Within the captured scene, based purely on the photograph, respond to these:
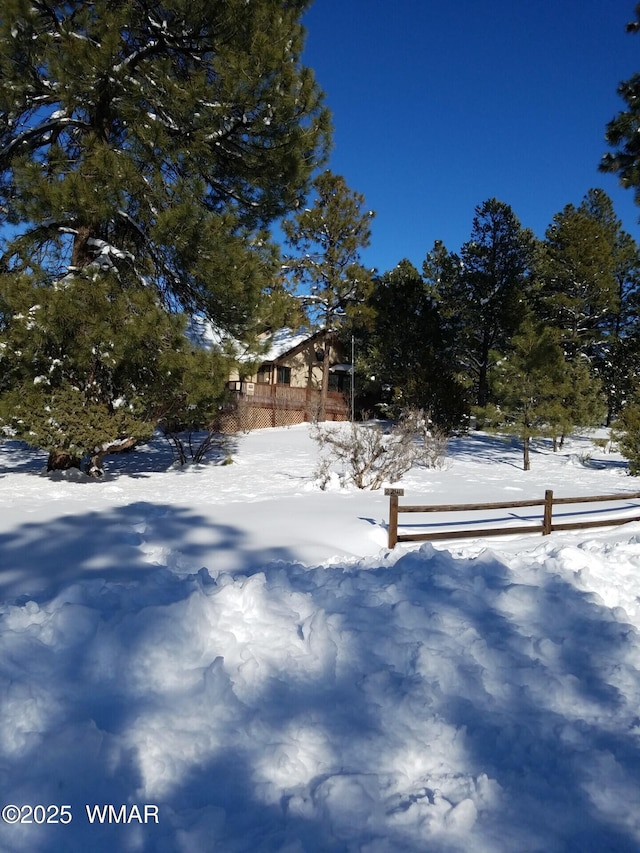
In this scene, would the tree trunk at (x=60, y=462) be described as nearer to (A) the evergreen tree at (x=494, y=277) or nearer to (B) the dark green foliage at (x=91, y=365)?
(B) the dark green foliage at (x=91, y=365)

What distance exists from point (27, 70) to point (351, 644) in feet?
37.2

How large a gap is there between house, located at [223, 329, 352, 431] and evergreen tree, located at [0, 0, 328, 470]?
1379 centimetres

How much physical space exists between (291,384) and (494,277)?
13296 mm

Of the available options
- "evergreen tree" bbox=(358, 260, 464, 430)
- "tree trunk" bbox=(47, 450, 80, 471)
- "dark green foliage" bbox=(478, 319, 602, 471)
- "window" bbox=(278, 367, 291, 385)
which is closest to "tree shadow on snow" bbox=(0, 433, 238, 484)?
"tree trunk" bbox=(47, 450, 80, 471)

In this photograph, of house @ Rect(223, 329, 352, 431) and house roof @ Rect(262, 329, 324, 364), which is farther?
house roof @ Rect(262, 329, 324, 364)

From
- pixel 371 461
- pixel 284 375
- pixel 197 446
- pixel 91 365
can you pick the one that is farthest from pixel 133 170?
pixel 284 375

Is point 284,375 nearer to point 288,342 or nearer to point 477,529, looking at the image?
point 288,342

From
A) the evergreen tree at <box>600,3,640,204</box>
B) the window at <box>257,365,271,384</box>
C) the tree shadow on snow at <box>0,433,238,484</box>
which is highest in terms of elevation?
the evergreen tree at <box>600,3,640,204</box>

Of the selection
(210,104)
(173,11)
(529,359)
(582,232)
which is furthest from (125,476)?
(582,232)

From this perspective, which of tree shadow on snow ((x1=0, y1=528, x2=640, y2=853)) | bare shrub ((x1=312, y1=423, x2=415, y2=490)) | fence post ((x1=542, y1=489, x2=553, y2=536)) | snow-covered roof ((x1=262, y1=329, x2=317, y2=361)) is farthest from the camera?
snow-covered roof ((x1=262, y1=329, x2=317, y2=361))

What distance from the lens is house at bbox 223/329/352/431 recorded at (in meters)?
26.7

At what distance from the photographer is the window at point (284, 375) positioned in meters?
31.0

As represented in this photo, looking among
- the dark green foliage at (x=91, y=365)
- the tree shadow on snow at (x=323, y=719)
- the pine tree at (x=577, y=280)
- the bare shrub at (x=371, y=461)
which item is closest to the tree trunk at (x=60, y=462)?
the dark green foliage at (x=91, y=365)

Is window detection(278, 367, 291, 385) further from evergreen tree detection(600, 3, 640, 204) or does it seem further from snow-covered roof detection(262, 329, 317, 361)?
evergreen tree detection(600, 3, 640, 204)
